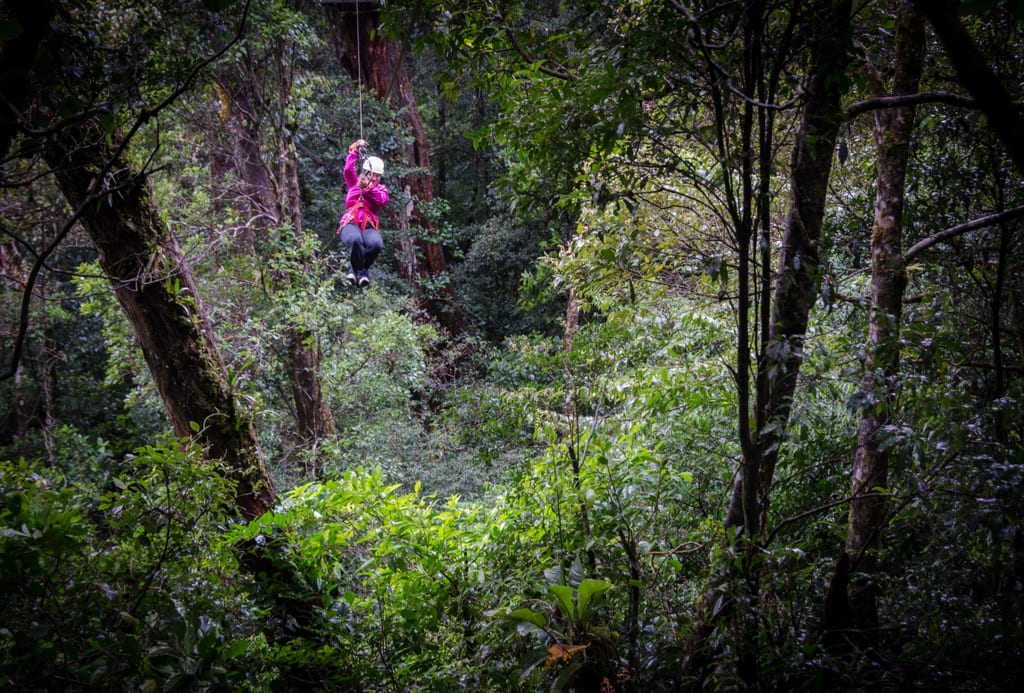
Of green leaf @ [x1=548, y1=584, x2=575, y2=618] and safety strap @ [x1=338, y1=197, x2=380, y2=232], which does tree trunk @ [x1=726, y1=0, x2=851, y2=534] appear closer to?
green leaf @ [x1=548, y1=584, x2=575, y2=618]

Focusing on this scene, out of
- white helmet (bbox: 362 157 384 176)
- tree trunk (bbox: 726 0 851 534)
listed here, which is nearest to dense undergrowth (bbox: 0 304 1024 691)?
tree trunk (bbox: 726 0 851 534)

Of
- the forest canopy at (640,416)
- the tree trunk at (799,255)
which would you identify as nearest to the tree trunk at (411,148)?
the forest canopy at (640,416)

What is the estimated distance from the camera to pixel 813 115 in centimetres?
203

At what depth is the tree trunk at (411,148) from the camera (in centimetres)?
1058

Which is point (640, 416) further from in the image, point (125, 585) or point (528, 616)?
point (125, 585)

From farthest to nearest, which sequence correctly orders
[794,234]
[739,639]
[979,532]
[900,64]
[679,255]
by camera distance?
[679,255], [900,64], [794,234], [979,532], [739,639]

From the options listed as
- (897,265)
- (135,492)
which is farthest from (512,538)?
(897,265)

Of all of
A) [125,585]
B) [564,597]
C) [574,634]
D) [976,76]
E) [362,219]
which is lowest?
[574,634]

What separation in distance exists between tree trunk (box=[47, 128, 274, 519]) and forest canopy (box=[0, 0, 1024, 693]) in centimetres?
2

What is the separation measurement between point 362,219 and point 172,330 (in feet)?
16.7

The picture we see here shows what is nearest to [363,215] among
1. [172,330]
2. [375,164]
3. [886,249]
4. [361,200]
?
[361,200]

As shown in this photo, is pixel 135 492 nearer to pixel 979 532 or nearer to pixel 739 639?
pixel 739 639

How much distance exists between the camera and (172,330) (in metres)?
2.88

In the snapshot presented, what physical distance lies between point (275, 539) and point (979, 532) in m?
2.40
